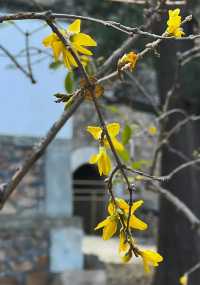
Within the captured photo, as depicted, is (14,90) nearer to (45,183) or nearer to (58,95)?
(45,183)

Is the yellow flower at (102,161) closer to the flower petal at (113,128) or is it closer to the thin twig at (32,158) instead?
the flower petal at (113,128)

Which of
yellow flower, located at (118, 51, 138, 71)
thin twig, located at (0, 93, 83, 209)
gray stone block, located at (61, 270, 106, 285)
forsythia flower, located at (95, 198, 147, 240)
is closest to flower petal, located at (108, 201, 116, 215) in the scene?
forsythia flower, located at (95, 198, 147, 240)

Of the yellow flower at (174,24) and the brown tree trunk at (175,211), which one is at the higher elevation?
the yellow flower at (174,24)

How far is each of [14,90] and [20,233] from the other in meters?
1.02

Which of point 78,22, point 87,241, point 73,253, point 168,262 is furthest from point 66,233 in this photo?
point 78,22

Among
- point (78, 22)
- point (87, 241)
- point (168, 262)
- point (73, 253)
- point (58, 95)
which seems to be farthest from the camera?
point (87, 241)

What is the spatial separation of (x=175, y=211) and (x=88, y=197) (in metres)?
5.69

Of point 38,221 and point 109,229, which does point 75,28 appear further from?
point 38,221

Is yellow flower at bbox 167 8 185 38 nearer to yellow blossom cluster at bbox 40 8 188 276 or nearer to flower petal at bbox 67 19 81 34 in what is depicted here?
yellow blossom cluster at bbox 40 8 188 276

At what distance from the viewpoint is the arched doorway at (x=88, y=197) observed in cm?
943

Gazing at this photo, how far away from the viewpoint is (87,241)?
7.75m

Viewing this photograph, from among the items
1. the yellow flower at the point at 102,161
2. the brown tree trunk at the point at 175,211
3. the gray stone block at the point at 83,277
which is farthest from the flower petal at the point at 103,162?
the gray stone block at the point at 83,277

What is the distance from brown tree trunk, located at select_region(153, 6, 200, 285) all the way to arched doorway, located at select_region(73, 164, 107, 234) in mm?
4966

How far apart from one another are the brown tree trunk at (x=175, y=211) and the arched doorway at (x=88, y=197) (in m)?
4.97
